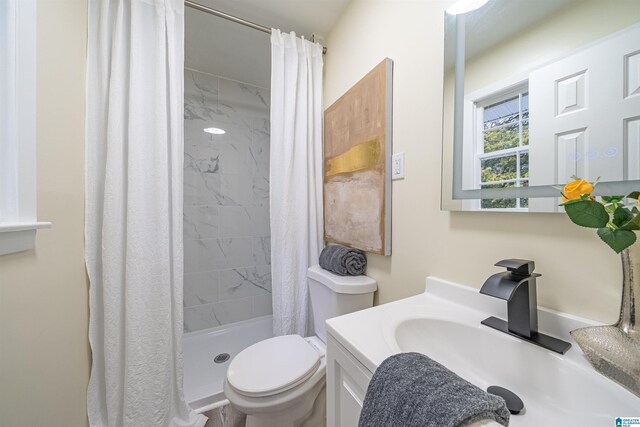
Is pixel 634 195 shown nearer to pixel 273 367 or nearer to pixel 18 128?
pixel 273 367

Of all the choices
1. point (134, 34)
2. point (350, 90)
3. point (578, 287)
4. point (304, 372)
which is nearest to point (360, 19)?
point (350, 90)

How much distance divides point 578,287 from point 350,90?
121cm

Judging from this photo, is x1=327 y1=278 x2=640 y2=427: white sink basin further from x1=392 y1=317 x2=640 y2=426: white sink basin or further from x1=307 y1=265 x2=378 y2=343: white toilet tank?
x1=307 y1=265 x2=378 y2=343: white toilet tank

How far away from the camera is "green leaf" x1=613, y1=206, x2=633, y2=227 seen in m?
0.41

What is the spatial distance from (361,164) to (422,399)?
99 cm

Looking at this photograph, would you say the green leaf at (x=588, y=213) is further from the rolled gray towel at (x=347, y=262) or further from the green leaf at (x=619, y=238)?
the rolled gray towel at (x=347, y=262)

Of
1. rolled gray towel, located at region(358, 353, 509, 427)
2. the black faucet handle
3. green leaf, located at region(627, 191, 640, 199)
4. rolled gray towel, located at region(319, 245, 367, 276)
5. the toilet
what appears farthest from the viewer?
rolled gray towel, located at region(319, 245, 367, 276)

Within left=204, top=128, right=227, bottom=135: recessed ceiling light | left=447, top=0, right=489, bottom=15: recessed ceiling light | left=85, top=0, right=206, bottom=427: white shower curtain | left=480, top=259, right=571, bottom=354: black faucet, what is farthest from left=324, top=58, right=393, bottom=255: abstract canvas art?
left=204, top=128, right=227, bottom=135: recessed ceiling light

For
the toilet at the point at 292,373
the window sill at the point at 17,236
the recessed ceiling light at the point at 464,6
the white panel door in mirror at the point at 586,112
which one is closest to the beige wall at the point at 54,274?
the window sill at the point at 17,236

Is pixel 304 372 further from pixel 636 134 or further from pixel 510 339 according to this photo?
pixel 636 134

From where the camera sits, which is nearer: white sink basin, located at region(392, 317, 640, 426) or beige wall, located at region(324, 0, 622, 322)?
white sink basin, located at region(392, 317, 640, 426)

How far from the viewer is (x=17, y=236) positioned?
0.68m

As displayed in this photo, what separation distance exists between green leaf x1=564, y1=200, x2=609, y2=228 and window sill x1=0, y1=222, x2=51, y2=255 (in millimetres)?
1327

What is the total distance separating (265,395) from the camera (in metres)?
0.89
